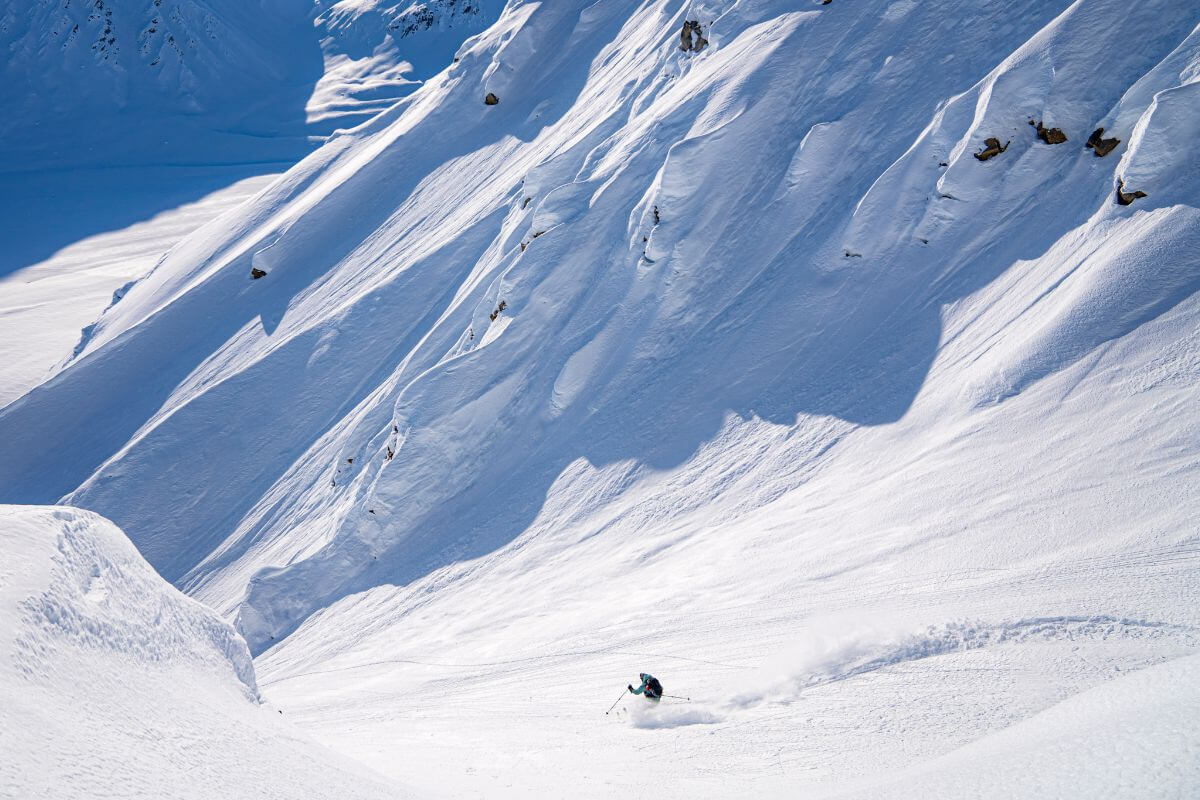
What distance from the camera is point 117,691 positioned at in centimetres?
614

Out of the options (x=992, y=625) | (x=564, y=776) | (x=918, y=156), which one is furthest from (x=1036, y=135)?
(x=564, y=776)

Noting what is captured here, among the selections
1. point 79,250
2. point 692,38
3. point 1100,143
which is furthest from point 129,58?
point 1100,143

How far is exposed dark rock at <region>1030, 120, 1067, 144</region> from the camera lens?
64.2 feet

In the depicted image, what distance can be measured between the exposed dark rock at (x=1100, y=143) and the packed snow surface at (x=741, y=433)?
0.10m

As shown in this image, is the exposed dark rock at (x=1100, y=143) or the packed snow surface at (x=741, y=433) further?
the exposed dark rock at (x=1100, y=143)

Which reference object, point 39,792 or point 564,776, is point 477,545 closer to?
point 564,776

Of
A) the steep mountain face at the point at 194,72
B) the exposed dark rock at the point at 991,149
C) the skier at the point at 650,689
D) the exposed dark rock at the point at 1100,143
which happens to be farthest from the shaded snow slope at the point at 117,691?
the steep mountain face at the point at 194,72

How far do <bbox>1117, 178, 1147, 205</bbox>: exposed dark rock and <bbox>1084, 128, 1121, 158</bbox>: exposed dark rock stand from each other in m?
1.59

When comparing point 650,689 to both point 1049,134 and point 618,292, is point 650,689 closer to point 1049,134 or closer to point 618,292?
point 618,292

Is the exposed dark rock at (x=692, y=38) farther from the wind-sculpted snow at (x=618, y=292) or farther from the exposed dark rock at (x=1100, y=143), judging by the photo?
the exposed dark rock at (x=1100, y=143)

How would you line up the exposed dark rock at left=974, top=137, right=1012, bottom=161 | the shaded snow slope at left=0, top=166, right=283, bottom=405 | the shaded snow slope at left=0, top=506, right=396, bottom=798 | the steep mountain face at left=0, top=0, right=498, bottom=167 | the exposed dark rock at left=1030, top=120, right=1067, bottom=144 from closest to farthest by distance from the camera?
the shaded snow slope at left=0, top=506, right=396, bottom=798 → the exposed dark rock at left=1030, top=120, right=1067, bottom=144 → the exposed dark rock at left=974, top=137, right=1012, bottom=161 → the shaded snow slope at left=0, top=166, right=283, bottom=405 → the steep mountain face at left=0, top=0, right=498, bottom=167

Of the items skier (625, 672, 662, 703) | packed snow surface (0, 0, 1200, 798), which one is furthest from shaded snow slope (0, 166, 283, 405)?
skier (625, 672, 662, 703)

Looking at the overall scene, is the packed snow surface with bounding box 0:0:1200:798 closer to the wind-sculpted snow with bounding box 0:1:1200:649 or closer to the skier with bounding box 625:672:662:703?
the wind-sculpted snow with bounding box 0:1:1200:649

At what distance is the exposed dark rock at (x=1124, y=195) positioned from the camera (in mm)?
17067
